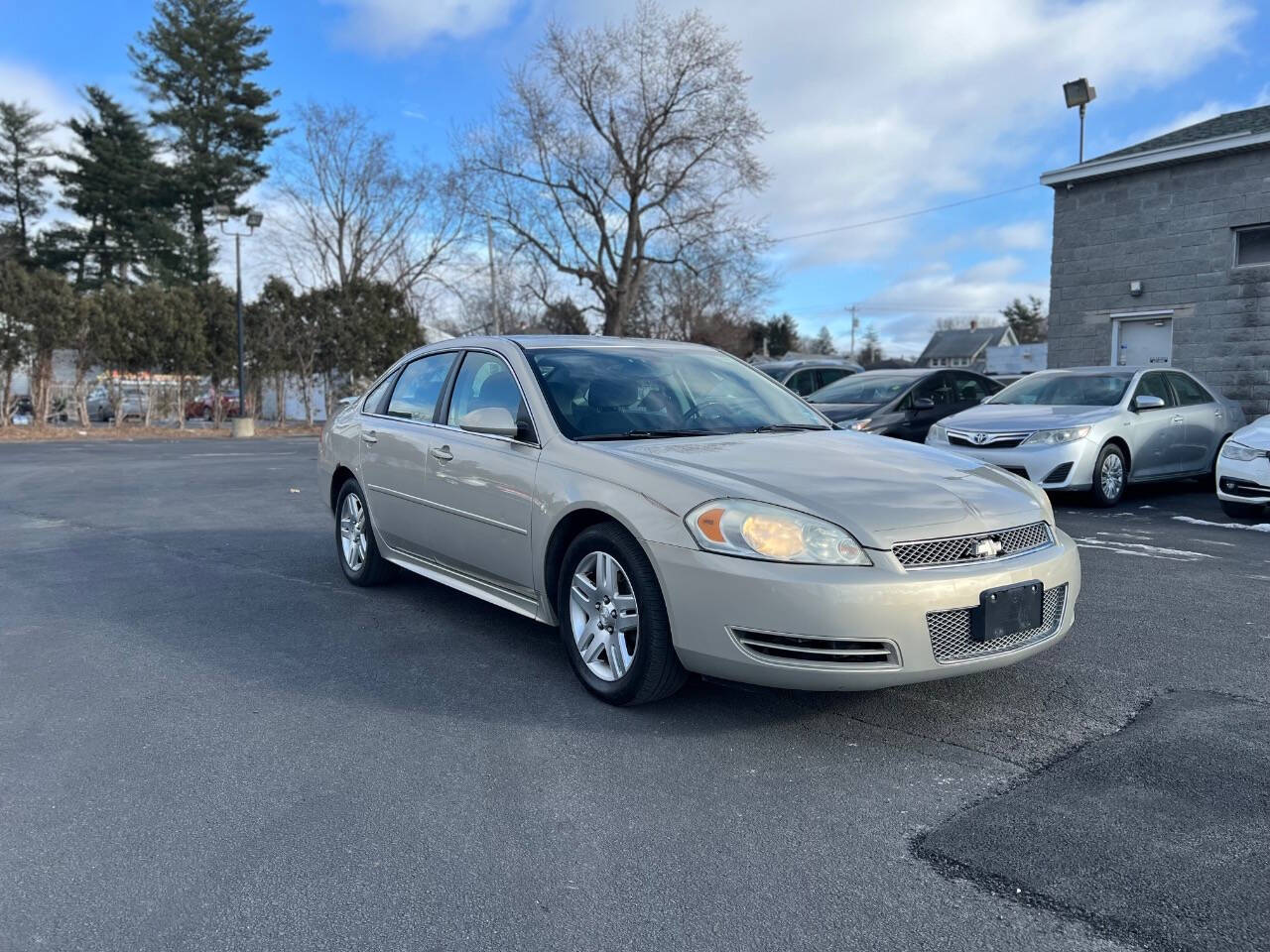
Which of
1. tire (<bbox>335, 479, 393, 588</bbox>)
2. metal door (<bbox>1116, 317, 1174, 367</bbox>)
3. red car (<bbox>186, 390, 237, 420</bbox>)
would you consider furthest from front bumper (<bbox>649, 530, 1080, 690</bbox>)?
red car (<bbox>186, 390, 237, 420</bbox>)

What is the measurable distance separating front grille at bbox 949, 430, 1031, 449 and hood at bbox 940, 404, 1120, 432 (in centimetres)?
7

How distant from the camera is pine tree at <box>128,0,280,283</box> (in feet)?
137

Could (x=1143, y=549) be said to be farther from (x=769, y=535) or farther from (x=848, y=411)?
(x=848, y=411)

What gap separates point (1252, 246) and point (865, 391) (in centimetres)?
670

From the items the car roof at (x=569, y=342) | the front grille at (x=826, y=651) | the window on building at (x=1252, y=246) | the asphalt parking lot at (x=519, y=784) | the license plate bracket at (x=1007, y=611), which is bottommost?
the asphalt parking lot at (x=519, y=784)

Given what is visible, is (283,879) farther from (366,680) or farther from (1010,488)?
(1010,488)

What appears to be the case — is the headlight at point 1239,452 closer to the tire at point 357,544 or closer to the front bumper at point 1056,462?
the front bumper at point 1056,462

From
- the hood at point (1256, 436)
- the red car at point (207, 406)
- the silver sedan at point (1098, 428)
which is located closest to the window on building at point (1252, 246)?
the silver sedan at point (1098, 428)

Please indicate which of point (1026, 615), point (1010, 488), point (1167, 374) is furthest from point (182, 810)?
point (1167, 374)

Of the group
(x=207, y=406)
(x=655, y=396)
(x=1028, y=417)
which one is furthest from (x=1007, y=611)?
(x=207, y=406)

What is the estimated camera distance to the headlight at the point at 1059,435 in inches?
368

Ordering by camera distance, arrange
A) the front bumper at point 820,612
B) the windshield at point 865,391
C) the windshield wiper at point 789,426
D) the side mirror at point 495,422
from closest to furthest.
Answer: the front bumper at point 820,612 < the side mirror at point 495,422 < the windshield wiper at point 789,426 < the windshield at point 865,391

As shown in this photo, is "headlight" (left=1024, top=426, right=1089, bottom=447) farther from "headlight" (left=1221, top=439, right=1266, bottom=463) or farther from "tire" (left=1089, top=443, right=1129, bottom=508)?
"headlight" (left=1221, top=439, right=1266, bottom=463)

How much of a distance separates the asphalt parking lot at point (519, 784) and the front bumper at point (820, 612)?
0.97ft
